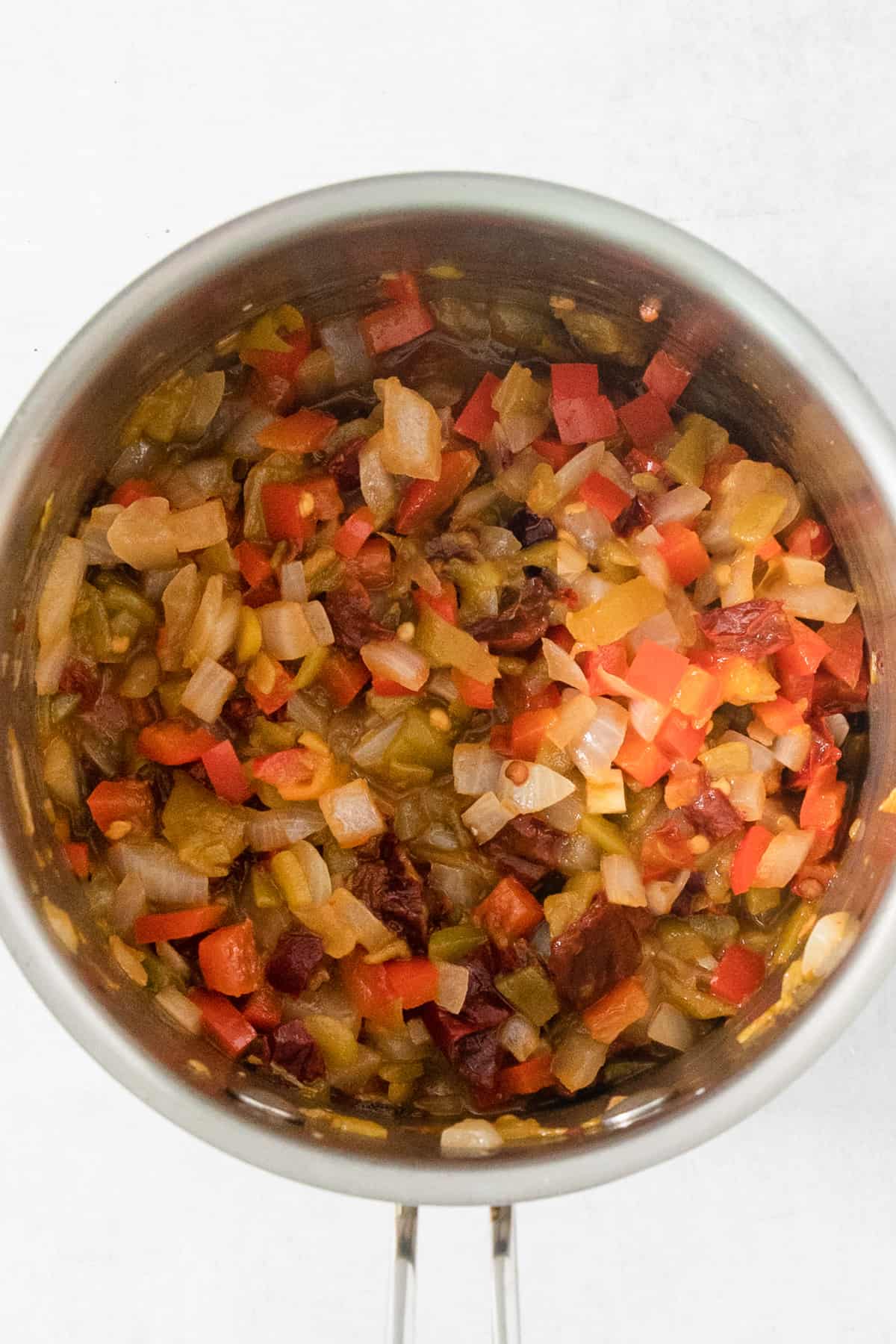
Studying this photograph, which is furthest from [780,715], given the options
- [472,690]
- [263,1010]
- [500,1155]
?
[263,1010]

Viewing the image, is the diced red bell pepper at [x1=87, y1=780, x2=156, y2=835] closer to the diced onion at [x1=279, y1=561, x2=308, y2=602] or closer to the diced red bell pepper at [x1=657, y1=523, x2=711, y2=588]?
the diced onion at [x1=279, y1=561, x2=308, y2=602]

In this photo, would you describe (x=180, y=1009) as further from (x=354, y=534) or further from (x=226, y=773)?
(x=354, y=534)

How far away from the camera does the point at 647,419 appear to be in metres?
1.41

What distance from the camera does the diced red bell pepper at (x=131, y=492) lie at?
1319 millimetres

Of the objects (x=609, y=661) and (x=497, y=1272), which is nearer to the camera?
(x=497, y=1272)

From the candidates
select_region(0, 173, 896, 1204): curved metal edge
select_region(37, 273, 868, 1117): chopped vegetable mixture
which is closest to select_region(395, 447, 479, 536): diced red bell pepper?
select_region(37, 273, 868, 1117): chopped vegetable mixture

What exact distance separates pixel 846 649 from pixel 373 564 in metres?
0.58

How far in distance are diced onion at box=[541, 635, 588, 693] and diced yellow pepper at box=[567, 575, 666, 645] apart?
1.5 inches

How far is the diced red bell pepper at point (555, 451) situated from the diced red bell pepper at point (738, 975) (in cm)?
64

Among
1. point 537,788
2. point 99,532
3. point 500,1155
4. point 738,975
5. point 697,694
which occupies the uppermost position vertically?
point 99,532

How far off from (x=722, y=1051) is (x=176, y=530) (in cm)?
87

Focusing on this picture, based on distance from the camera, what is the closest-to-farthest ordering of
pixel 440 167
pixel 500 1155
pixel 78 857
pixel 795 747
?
pixel 500 1155 → pixel 78 857 → pixel 795 747 → pixel 440 167

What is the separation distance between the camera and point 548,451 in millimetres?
1430

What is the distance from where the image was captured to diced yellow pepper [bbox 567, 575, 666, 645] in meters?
1.38
